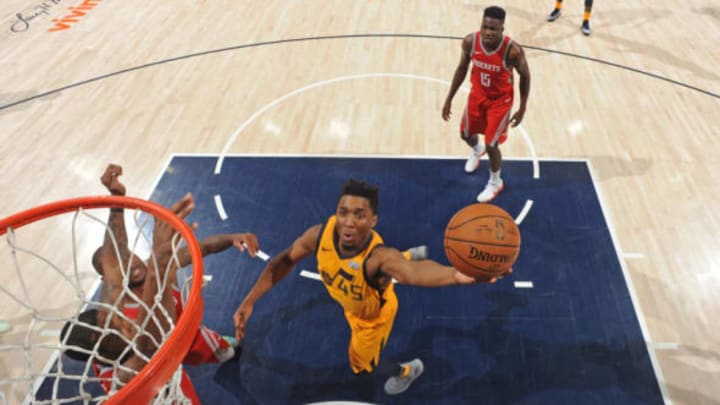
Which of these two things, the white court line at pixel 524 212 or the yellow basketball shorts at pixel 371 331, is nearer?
the yellow basketball shorts at pixel 371 331

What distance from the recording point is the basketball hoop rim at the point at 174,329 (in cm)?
190

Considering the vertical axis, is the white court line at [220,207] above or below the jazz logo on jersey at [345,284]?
below

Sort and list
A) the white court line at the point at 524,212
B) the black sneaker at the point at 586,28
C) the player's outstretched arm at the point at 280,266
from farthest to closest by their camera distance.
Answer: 1. the black sneaker at the point at 586,28
2. the white court line at the point at 524,212
3. the player's outstretched arm at the point at 280,266

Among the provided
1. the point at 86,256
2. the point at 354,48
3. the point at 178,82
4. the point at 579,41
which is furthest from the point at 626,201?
the point at 178,82

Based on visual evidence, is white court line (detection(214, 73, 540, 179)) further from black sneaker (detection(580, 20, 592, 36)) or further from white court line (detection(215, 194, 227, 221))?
black sneaker (detection(580, 20, 592, 36))

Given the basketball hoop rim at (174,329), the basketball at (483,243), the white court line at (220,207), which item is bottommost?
the white court line at (220,207)

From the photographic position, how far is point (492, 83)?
4.54 metres

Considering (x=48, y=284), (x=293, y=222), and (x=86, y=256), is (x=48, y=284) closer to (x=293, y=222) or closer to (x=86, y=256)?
(x=86, y=256)

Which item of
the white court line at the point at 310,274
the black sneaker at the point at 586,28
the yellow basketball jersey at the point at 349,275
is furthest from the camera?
the black sneaker at the point at 586,28

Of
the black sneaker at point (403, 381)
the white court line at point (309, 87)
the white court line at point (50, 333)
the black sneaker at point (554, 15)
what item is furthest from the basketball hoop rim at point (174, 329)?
the black sneaker at point (554, 15)

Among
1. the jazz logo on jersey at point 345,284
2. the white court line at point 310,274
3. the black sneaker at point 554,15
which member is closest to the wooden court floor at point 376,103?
the black sneaker at point 554,15

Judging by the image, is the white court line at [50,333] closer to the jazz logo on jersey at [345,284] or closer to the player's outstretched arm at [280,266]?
the player's outstretched arm at [280,266]

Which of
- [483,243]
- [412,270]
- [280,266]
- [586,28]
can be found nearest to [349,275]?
[412,270]

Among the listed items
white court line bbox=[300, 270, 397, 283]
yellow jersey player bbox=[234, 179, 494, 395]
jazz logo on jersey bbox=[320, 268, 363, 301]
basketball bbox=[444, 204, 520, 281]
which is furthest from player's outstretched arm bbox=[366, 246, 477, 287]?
white court line bbox=[300, 270, 397, 283]
